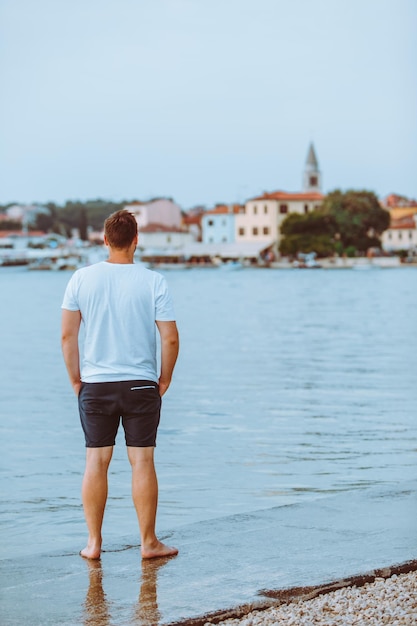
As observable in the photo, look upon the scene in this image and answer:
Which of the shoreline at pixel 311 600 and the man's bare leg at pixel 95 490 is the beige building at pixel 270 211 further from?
the shoreline at pixel 311 600

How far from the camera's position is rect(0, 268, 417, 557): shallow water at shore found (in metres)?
9.12

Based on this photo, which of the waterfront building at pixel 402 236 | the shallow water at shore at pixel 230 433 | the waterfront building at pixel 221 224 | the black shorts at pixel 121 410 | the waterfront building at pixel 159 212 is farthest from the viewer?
the waterfront building at pixel 159 212

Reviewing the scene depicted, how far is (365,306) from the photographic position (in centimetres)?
6338

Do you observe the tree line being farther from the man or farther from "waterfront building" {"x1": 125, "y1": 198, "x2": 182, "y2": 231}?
the man

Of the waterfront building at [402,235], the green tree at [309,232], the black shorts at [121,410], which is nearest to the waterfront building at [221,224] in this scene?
the green tree at [309,232]

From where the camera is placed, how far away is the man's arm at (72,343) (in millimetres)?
5168

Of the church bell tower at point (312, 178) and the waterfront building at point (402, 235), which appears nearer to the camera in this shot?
the waterfront building at point (402, 235)

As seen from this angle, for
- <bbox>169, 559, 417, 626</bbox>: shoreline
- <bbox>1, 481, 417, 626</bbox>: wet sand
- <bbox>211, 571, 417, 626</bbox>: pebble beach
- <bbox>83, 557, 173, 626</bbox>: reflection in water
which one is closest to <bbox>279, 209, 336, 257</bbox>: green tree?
<bbox>1, 481, 417, 626</bbox>: wet sand

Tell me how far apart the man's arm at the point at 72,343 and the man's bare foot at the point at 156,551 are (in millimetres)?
783

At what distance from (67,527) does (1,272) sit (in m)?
192

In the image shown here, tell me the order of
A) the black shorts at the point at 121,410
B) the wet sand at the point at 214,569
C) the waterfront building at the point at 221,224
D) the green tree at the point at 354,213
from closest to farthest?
the wet sand at the point at 214,569, the black shorts at the point at 121,410, the green tree at the point at 354,213, the waterfront building at the point at 221,224

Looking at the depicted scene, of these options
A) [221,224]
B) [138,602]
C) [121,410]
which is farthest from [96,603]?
[221,224]

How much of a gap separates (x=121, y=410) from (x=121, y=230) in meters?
0.79

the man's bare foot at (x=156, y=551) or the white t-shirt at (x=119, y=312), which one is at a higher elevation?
the white t-shirt at (x=119, y=312)
